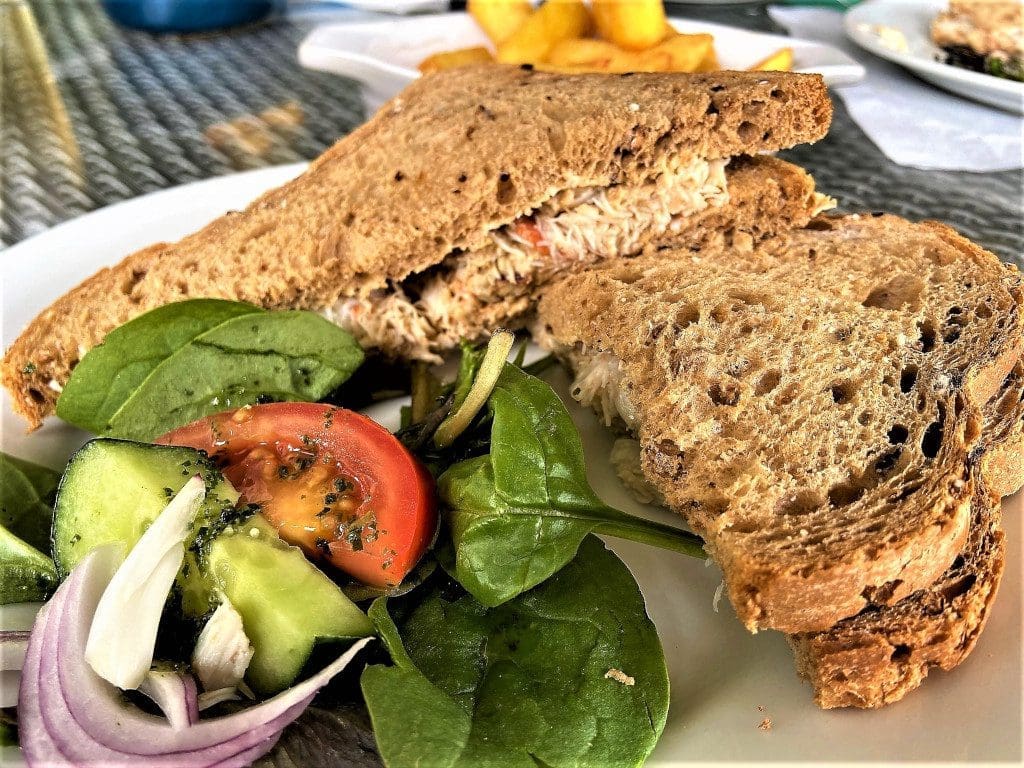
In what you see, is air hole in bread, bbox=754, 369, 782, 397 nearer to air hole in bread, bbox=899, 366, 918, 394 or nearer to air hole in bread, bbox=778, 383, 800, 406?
air hole in bread, bbox=778, 383, 800, 406

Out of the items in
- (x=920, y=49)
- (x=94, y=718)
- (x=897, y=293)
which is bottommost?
(x=94, y=718)

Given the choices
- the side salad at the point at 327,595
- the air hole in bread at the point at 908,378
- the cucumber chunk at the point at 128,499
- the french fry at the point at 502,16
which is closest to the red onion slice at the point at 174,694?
the side salad at the point at 327,595

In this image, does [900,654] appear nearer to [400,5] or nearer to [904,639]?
[904,639]

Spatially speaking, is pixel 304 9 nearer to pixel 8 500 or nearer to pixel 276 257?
pixel 276 257

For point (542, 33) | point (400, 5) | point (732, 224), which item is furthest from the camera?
point (400, 5)

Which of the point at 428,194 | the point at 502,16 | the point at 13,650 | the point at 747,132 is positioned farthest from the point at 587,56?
the point at 13,650

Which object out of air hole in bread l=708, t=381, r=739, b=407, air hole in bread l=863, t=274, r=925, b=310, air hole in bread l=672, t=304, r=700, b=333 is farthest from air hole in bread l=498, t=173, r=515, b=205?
air hole in bread l=863, t=274, r=925, b=310

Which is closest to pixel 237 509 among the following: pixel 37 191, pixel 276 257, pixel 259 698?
pixel 259 698
